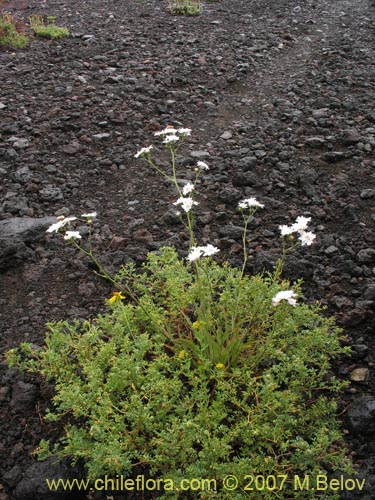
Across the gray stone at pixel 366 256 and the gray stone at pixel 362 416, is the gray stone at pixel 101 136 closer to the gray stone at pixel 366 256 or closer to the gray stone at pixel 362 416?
the gray stone at pixel 366 256

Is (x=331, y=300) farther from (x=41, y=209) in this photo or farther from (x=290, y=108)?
(x=290, y=108)

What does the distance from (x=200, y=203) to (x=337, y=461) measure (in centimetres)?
283

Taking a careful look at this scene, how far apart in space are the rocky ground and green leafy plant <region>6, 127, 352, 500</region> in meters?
0.24

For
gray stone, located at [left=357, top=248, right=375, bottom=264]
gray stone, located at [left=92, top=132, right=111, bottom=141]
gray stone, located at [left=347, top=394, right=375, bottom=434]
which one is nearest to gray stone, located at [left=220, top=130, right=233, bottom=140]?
gray stone, located at [left=92, top=132, right=111, bottom=141]

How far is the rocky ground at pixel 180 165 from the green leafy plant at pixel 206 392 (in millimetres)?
236

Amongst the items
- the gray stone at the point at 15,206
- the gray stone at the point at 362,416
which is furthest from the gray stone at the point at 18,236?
the gray stone at the point at 362,416

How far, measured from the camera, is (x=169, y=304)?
11.0ft

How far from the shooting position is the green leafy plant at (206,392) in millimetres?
Result: 2471

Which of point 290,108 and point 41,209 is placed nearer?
point 41,209

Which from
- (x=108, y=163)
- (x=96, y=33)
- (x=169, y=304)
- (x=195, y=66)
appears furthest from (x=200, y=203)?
(x=96, y=33)

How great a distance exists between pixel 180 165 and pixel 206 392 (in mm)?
3181

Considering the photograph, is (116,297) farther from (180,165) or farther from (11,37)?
(11,37)

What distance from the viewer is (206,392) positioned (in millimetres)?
2781

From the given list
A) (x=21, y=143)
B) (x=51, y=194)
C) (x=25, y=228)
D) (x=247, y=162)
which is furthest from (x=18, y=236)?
(x=247, y=162)
